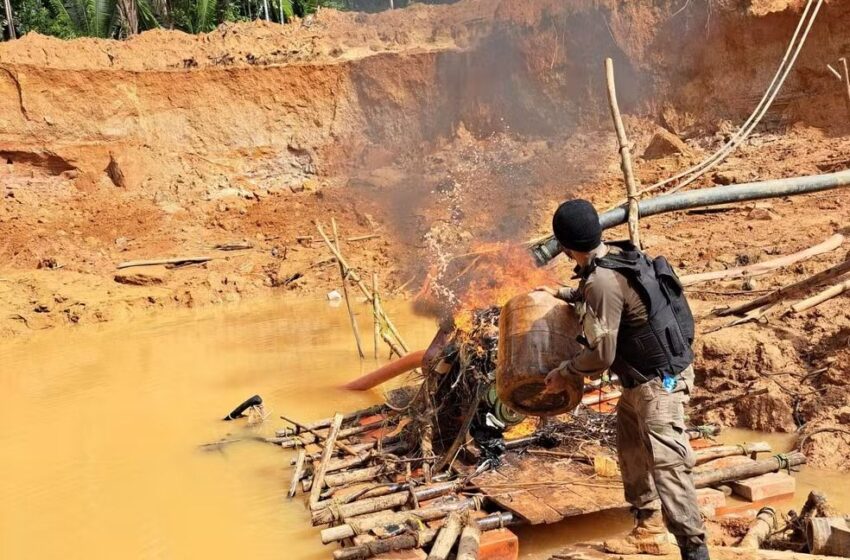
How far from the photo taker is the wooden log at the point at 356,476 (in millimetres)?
5484

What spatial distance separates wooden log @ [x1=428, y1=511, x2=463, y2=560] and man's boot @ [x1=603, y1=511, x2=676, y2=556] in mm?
893

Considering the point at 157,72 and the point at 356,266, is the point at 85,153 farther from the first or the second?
the point at 356,266

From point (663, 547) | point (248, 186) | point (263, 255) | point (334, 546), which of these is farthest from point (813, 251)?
point (248, 186)

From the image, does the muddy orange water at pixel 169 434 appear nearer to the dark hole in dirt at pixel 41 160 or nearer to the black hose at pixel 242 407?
the black hose at pixel 242 407

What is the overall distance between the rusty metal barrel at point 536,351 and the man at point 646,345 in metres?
0.20

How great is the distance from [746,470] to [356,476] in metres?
2.76

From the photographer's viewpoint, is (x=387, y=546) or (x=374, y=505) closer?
(x=387, y=546)

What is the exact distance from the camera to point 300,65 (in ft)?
64.5

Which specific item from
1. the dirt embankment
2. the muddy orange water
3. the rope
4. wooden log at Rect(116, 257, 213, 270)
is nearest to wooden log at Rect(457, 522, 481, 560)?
the muddy orange water

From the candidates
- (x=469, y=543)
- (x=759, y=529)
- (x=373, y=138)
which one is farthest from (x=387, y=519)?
(x=373, y=138)

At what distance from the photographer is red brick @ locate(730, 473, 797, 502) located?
16.0 ft

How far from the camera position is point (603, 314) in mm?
3539

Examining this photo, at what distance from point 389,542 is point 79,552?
261 centimetres

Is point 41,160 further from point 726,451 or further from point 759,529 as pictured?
point 759,529
